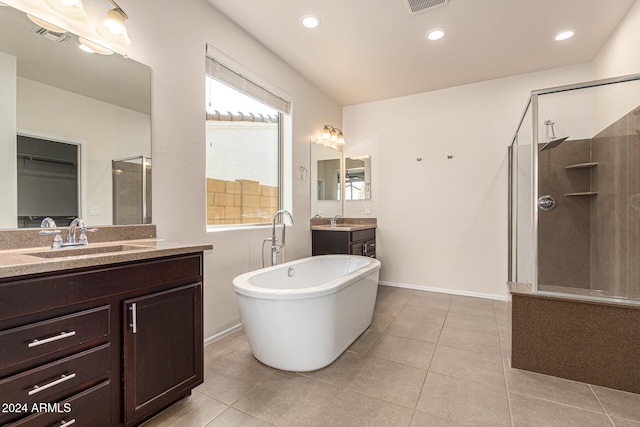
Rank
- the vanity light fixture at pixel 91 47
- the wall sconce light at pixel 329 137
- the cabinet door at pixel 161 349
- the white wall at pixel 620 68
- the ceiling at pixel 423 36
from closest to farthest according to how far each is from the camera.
→ the cabinet door at pixel 161 349 < the vanity light fixture at pixel 91 47 < the white wall at pixel 620 68 < the ceiling at pixel 423 36 < the wall sconce light at pixel 329 137

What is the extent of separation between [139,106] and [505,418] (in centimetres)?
272

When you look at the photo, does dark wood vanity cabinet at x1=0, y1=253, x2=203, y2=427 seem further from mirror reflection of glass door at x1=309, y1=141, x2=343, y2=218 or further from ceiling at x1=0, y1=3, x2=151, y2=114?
mirror reflection of glass door at x1=309, y1=141, x2=343, y2=218

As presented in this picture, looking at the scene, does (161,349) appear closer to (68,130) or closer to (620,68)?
(68,130)

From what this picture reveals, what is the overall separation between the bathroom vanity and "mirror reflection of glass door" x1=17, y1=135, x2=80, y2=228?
2431 millimetres

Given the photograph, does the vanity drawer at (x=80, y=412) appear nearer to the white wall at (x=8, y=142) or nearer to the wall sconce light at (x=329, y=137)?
the white wall at (x=8, y=142)

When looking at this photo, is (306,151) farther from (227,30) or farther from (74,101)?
(74,101)

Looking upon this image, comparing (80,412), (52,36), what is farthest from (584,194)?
(52,36)

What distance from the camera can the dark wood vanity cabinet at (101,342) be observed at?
956 millimetres

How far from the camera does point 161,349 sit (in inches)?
54.2

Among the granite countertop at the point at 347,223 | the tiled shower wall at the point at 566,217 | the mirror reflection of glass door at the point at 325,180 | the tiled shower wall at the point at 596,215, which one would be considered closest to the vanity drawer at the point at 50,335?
the granite countertop at the point at 347,223

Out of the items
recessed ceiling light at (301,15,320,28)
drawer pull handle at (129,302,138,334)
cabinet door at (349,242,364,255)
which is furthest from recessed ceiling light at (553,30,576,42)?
drawer pull handle at (129,302,138,334)

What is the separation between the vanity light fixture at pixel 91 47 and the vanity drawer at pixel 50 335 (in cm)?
141

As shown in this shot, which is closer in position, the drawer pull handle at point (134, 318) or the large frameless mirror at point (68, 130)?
the drawer pull handle at point (134, 318)

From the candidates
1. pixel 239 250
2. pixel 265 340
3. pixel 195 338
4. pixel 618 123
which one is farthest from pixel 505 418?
pixel 618 123
